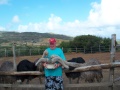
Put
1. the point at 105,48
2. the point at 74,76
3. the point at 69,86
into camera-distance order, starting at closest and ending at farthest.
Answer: the point at 69,86, the point at 74,76, the point at 105,48

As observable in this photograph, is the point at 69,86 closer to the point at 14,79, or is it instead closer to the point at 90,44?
the point at 14,79

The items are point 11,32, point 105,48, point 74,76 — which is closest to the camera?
point 74,76

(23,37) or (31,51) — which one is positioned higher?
(23,37)

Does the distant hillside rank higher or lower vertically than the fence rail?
higher

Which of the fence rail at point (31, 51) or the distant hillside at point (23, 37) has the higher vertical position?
the distant hillside at point (23, 37)

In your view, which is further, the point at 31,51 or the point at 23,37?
the point at 23,37

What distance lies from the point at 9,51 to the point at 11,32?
1662 cm

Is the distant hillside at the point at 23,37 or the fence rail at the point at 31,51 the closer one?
the fence rail at the point at 31,51

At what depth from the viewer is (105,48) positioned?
40094 mm

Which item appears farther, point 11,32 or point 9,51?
point 11,32

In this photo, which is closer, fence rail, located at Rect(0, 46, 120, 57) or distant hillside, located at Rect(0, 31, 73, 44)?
fence rail, located at Rect(0, 46, 120, 57)

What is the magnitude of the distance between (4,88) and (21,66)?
1.22m

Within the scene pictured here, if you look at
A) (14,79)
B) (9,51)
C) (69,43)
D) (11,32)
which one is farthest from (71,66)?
(11,32)

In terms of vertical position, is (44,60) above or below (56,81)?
above
